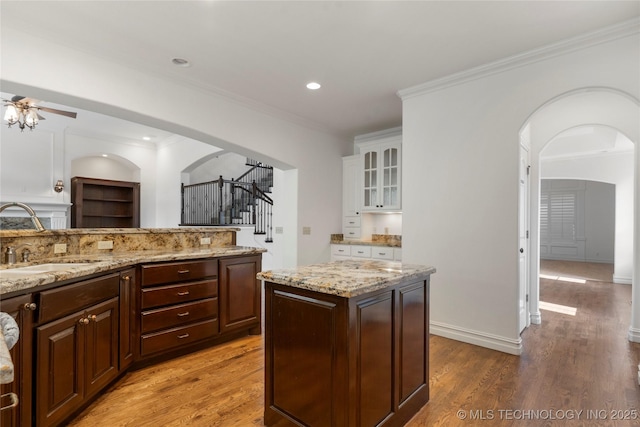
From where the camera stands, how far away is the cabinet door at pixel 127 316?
98.7 inches

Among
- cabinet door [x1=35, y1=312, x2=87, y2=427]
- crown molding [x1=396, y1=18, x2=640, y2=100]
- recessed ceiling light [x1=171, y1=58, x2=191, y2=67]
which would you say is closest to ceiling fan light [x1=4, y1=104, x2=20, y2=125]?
recessed ceiling light [x1=171, y1=58, x2=191, y2=67]

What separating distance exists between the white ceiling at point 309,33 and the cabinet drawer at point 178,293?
7.12 feet

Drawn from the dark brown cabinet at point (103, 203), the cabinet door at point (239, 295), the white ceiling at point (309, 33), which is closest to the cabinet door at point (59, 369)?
the cabinet door at point (239, 295)

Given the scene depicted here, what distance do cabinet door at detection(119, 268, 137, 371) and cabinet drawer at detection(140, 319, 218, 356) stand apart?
0.42 feet

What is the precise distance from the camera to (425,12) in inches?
96.1

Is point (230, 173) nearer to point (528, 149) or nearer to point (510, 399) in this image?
point (528, 149)

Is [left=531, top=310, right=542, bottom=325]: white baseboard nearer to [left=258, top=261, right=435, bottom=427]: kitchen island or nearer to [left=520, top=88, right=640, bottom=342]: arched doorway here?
[left=520, top=88, right=640, bottom=342]: arched doorway

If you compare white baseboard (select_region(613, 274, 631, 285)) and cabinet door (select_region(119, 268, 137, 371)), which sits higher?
cabinet door (select_region(119, 268, 137, 371))

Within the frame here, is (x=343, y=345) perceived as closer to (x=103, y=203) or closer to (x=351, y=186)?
(x=351, y=186)

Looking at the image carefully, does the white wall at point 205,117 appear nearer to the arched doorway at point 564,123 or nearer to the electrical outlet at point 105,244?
the electrical outlet at point 105,244

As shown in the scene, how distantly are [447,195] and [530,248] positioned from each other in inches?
57.7

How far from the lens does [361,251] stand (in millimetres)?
5379

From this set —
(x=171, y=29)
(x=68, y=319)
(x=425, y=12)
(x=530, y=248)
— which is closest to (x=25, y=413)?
(x=68, y=319)

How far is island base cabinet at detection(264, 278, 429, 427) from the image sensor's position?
1.65 metres
